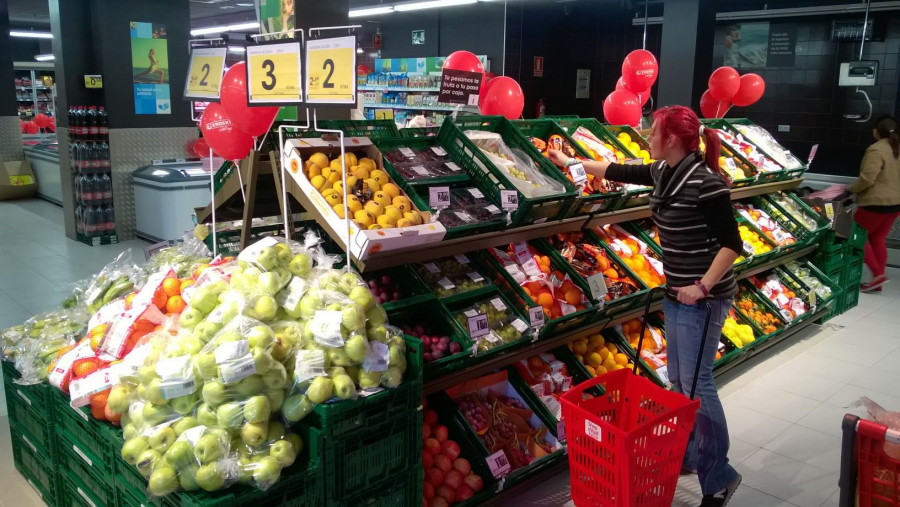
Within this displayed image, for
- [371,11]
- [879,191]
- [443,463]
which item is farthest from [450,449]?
[371,11]

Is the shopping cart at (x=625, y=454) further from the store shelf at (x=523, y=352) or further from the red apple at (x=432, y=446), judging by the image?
the red apple at (x=432, y=446)

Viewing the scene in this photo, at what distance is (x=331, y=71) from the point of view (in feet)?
9.14

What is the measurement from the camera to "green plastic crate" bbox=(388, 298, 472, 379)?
302cm

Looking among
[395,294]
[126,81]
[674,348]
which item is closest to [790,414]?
[674,348]

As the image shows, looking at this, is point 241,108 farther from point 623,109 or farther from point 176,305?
point 623,109

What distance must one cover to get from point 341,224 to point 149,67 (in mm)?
7408

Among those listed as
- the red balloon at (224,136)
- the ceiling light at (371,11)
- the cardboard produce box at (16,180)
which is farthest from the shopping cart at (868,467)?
the cardboard produce box at (16,180)

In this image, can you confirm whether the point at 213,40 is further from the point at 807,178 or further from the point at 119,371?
the point at 807,178

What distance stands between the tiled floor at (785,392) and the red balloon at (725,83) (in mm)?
2248

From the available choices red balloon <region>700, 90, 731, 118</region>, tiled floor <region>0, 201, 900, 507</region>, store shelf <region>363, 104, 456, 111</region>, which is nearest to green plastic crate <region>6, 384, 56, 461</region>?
tiled floor <region>0, 201, 900, 507</region>

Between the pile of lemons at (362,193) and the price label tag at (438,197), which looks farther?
the price label tag at (438,197)

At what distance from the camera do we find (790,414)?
4398 mm

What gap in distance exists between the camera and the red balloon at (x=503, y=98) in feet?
15.8

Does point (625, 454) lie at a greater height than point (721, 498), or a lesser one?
greater
